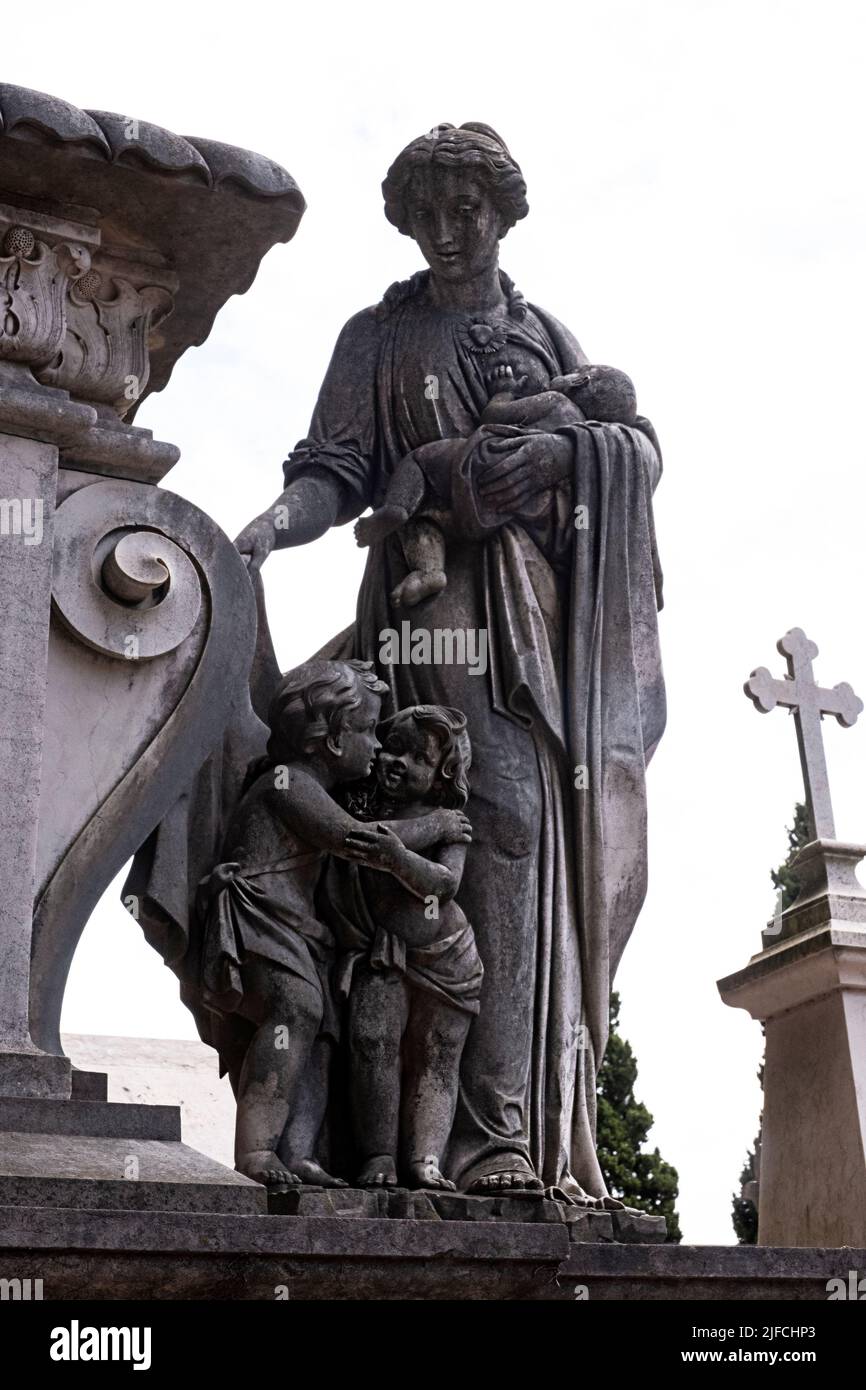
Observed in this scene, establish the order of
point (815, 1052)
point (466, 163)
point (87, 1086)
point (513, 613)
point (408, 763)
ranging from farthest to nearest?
point (815, 1052) < point (466, 163) < point (513, 613) < point (408, 763) < point (87, 1086)

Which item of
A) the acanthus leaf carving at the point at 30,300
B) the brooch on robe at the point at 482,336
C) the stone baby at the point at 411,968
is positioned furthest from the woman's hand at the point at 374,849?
the brooch on robe at the point at 482,336

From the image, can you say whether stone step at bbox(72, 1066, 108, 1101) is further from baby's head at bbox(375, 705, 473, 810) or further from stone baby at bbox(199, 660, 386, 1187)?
baby's head at bbox(375, 705, 473, 810)

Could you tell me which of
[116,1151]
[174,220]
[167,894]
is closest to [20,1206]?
[116,1151]

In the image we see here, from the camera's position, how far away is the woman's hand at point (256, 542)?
6000 millimetres

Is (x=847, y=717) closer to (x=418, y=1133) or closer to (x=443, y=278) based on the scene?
(x=443, y=278)

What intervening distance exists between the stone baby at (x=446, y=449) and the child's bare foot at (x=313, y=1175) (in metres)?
1.85

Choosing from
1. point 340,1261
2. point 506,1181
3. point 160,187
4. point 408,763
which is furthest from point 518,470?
point 340,1261

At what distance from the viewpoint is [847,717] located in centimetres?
805

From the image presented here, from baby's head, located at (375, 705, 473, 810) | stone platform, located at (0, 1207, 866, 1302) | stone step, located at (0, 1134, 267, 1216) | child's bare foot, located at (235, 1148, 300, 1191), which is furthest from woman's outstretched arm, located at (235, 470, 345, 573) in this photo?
stone platform, located at (0, 1207, 866, 1302)

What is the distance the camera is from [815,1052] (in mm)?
7375

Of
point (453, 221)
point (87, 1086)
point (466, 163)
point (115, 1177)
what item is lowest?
point (115, 1177)

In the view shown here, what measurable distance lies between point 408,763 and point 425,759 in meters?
0.06

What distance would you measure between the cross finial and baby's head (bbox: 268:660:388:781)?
2.66 meters

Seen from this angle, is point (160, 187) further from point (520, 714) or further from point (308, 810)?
point (520, 714)
